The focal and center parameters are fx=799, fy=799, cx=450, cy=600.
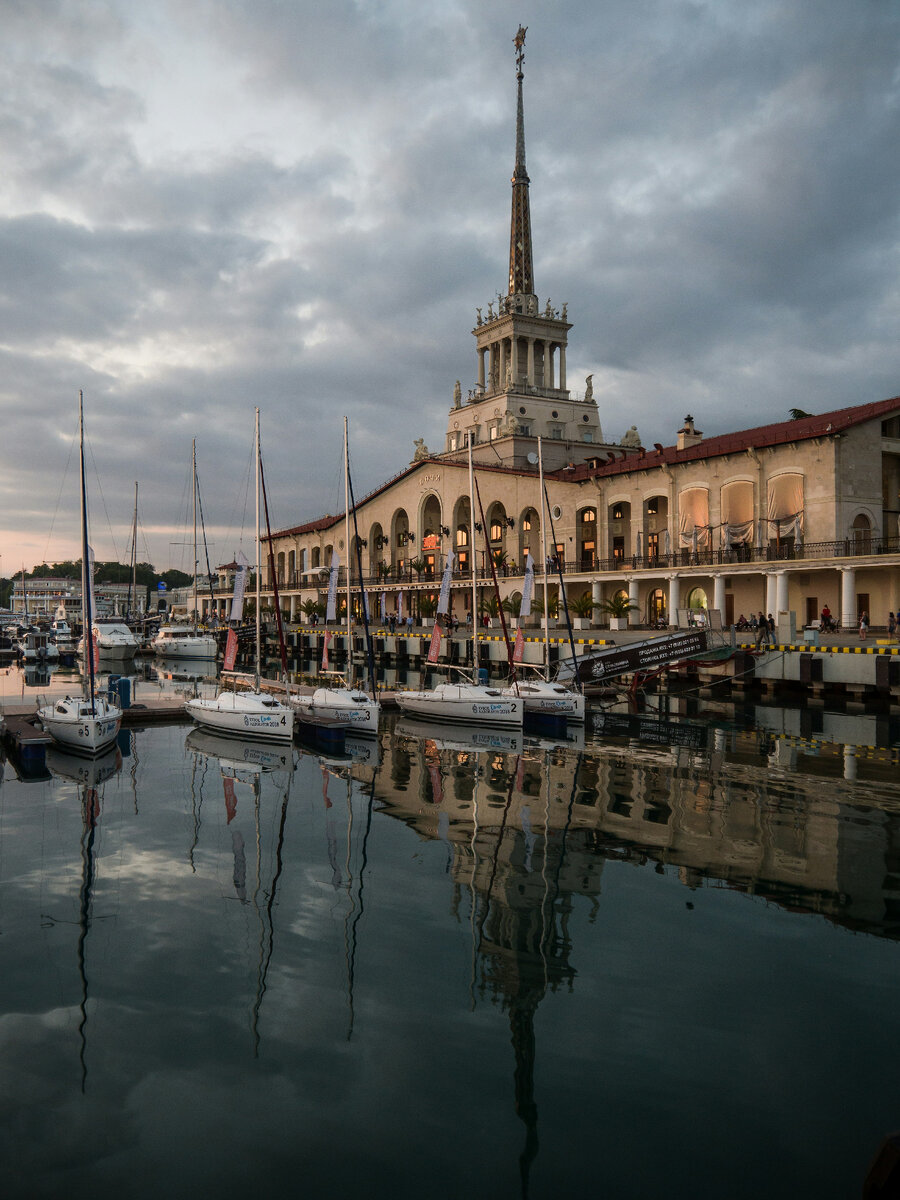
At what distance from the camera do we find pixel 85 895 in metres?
14.2

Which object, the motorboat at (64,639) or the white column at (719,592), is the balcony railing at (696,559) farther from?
the motorboat at (64,639)

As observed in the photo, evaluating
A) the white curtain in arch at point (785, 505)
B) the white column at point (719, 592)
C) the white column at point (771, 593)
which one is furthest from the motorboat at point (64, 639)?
the white curtain in arch at point (785, 505)

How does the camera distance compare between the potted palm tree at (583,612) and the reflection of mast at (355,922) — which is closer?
the reflection of mast at (355,922)

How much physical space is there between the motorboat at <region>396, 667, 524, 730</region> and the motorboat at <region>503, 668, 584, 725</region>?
2.53 ft

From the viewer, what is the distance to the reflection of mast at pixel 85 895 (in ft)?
31.1

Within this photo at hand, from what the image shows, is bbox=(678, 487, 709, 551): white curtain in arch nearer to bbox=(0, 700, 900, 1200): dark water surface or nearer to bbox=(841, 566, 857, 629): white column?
bbox=(841, 566, 857, 629): white column

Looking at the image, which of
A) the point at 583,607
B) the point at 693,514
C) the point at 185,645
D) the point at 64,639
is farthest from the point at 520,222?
the point at 64,639

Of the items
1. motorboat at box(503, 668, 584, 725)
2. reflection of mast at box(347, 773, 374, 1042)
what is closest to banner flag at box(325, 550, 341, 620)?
motorboat at box(503, 668, 584, 725)

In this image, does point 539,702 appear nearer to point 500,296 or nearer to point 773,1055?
point 773,1055

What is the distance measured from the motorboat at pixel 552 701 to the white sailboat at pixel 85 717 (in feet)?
51.0

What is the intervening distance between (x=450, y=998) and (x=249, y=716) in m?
20.3

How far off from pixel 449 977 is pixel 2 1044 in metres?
5.52

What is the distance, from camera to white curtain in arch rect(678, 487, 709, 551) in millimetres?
57781

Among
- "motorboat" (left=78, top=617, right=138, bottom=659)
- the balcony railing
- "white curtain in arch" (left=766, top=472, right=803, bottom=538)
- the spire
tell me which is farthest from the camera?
the spire
